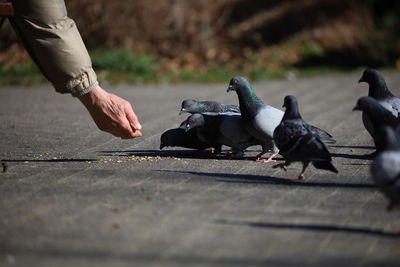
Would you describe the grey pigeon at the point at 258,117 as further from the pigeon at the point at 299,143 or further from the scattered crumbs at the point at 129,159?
the scattered crumbs at the point at 129,159

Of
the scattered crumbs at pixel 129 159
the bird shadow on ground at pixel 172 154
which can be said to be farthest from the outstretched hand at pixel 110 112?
the bird shadow on ground at pixel 172 154

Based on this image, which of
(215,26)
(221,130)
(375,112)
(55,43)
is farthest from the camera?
(215,26)

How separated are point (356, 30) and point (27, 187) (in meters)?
10.2

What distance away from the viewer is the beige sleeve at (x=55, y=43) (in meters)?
4.96

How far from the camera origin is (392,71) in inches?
500

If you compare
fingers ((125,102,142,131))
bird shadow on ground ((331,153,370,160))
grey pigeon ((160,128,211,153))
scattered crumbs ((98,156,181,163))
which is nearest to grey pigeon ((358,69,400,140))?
bird shadow on ground ((331,153,370,160))

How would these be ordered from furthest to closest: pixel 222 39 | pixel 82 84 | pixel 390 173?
1. pixel 222 39
2. pixel 82 84
3. pixel 390 173

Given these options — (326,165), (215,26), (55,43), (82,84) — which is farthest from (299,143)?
(215,26)

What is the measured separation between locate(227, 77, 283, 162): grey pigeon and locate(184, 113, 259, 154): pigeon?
86 millimetres

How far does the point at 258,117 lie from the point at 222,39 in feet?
29.5

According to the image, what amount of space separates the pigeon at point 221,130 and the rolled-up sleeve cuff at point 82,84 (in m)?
1.19

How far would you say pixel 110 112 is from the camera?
5.38 m

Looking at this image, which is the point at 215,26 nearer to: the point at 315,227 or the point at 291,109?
the point at 291,109

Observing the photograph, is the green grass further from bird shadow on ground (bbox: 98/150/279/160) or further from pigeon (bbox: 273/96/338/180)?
pigeon (bbox: 273/96/338/180)
